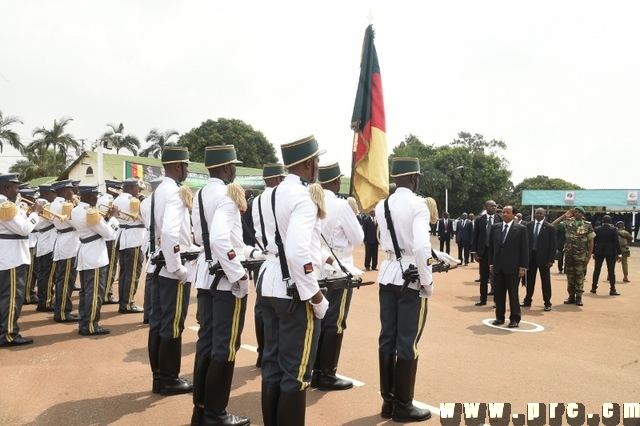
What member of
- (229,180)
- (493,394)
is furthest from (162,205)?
(493,394)

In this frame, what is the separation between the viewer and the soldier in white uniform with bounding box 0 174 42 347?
6832 mm

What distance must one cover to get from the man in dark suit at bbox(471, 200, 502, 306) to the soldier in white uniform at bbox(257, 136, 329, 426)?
8010 mm

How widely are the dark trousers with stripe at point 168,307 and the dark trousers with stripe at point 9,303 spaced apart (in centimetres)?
286

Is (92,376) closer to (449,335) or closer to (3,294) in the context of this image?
(3,294)

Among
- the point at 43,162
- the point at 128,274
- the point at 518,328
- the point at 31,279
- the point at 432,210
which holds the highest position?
the point at 43,162

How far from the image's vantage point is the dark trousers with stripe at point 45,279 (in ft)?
30.6

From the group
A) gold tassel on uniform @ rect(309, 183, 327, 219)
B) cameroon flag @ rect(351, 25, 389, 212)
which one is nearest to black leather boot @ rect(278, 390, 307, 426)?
gold tassel on uniform @ rect(309, 183, 327, 219)

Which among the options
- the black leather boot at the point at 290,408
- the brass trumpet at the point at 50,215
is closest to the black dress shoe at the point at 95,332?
the brass trumpet at the point at 50,215

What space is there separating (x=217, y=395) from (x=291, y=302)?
1373 mm

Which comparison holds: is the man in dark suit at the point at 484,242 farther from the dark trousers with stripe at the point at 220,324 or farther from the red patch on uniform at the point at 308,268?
the red patch on uniform at the point at 308,268

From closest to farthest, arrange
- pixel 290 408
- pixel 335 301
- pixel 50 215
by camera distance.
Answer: pixel 290 408 → pixel 335 301 → pixel 50 215

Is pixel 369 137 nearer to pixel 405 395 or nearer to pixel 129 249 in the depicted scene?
pixel 405 395

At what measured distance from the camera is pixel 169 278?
514 cm

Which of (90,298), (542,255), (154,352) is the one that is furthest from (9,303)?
(542,255)
